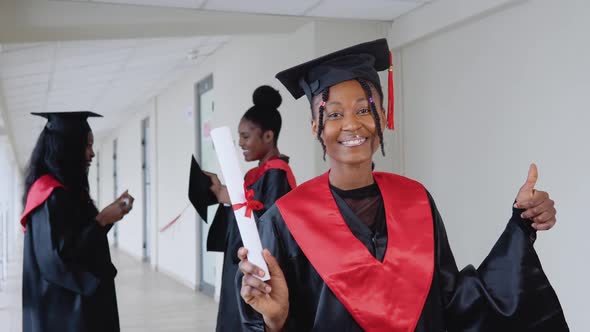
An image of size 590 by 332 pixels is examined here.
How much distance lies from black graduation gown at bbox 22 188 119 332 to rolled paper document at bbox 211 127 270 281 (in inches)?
75.3

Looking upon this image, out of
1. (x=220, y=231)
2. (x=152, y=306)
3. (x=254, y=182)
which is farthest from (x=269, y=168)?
(x=152, y=306)

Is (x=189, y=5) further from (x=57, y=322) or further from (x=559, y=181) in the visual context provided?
(x=559, y=181)

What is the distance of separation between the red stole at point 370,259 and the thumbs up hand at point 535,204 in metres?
0.23

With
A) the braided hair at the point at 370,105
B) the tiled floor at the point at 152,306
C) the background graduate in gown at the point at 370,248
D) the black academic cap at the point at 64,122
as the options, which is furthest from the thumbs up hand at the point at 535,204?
the tiled floor at the point at 152,306

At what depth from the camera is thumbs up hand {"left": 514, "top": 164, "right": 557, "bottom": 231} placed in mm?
1368

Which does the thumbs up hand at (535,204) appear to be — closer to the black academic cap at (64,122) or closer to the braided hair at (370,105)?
the braided hair at (370,105)

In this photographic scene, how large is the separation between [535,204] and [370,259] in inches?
16.6

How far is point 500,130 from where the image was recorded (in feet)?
10.2

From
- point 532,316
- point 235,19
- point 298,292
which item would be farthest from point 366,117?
point 235,19

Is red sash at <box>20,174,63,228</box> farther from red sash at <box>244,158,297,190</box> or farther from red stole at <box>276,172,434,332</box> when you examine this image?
red stole at <box>276,172,434,332</box>

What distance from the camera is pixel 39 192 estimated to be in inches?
108

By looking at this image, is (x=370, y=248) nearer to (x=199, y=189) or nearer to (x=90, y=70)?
(x=199, y=189)

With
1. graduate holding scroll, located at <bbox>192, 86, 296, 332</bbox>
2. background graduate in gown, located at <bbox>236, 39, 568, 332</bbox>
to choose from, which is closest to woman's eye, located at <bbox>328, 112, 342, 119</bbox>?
background graduate in gown, located at <bbox>236, 39, 568, 332</bbox>

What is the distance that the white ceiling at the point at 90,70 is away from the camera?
16.9ft
